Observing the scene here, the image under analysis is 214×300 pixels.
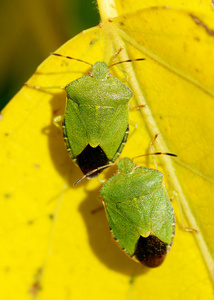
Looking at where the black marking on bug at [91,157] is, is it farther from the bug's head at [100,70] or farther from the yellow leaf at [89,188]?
the bug's head at [100,70]

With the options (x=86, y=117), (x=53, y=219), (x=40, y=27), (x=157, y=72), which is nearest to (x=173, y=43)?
(x=157, y=72)

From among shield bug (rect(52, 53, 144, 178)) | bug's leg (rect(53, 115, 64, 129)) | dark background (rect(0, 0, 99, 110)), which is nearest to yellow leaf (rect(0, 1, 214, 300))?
bug's leg (rect(53, 115, 64, 129))

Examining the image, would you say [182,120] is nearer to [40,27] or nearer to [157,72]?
[157,72]

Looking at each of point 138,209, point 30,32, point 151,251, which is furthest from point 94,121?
point 30,32

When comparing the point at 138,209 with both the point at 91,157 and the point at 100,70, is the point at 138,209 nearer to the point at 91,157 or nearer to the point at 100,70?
the point at 91,157

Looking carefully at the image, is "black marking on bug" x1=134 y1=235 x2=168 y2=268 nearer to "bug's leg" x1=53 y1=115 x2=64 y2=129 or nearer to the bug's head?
"bug's leg" x1=53 y1=115 x2=64 y2=129
